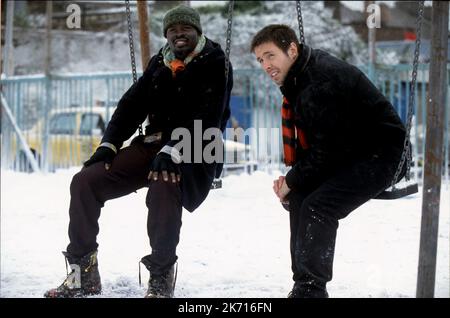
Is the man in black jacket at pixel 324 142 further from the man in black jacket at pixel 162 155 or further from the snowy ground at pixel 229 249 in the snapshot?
the snowy ground at pixel 229 249

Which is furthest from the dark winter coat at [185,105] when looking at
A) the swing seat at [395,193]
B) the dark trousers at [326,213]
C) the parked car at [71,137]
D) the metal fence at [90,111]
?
the parked car at [71,137]

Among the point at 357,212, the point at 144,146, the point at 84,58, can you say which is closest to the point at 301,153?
the point at 144,146

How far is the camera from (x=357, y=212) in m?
6.64

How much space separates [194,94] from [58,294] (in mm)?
1315

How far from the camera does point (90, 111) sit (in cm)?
1137

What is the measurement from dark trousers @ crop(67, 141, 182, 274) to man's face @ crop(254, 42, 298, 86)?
2.51ft

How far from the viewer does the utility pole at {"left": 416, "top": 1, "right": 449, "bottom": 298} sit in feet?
11.3

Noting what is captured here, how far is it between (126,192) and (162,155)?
0.47 meters

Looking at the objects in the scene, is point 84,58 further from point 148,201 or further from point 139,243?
point 148,201

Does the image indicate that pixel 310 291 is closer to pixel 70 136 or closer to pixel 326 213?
pixel 326 213

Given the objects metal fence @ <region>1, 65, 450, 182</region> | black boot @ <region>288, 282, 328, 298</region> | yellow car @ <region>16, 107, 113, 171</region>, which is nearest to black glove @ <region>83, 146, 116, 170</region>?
black boot @ <region>288, 282, 328, 298</region>

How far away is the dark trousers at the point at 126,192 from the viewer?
3.62 metres

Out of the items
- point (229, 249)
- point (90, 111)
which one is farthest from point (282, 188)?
point (90, 111)

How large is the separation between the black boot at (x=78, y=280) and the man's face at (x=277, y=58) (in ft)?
4.68
